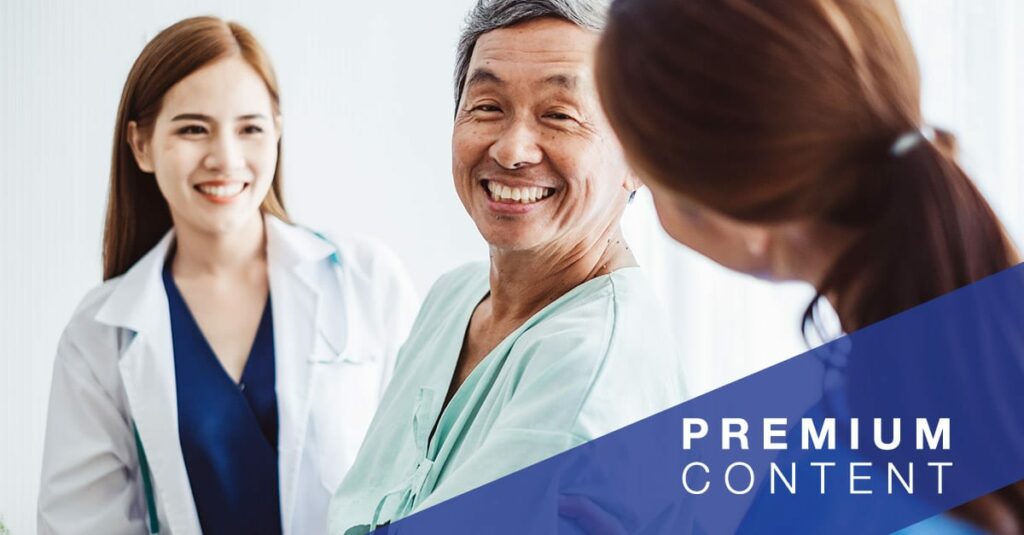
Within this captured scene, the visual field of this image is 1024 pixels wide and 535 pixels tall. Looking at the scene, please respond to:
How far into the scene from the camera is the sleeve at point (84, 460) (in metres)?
1.49

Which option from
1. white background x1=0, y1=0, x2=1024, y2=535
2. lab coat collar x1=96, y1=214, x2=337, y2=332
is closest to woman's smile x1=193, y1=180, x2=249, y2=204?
lab coat collar x1=96, y1=214, x2=337, y2=332

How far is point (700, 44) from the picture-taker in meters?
0.53

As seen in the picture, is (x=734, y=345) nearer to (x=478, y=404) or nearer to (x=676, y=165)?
(x=478, y=404)

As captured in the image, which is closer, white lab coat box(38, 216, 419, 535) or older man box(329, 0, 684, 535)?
older man box(329, 0, 684, 535)

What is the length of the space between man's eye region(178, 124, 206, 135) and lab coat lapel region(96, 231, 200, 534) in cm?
23

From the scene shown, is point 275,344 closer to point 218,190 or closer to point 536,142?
point 218,190

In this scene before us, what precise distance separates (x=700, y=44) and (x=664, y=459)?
356 mm

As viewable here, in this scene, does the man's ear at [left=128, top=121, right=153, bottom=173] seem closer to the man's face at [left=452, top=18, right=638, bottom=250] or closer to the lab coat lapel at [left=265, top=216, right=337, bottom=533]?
the lab coat lapel at [left=265, top=216, right=337, bottom=533]

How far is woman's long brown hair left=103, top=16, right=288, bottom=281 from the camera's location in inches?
60.7

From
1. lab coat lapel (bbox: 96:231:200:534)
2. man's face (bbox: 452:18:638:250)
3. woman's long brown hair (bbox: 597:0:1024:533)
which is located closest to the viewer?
woman's long brown hair (bbox: 597:0:1024:533)

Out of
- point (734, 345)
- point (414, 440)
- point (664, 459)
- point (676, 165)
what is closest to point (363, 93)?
point (734, 345)

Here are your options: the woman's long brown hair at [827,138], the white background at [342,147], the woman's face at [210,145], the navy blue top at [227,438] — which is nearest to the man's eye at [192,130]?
the woman's face at [210,145]

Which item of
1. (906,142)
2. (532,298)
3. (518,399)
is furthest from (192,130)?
(906,142)

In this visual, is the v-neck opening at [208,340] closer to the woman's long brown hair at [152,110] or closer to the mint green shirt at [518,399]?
the woman's long brown hair at [152,110]
